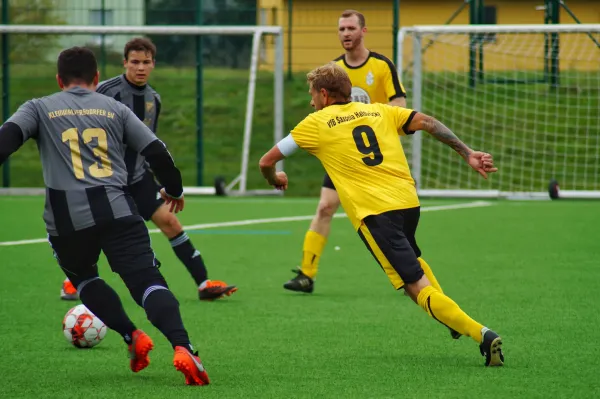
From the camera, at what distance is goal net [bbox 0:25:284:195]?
19438 mm

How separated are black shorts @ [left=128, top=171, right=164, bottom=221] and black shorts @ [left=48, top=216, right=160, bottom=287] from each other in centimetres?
282

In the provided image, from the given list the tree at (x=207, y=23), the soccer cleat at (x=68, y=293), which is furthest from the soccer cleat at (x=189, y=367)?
the tree at (x=207, y=23)

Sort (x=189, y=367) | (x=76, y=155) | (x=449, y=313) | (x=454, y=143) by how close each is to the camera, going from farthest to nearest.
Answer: (x=454, y=143)
(x=449, y=313)
(x=76, y=155)
(x=189, y=367)

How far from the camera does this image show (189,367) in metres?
5.49

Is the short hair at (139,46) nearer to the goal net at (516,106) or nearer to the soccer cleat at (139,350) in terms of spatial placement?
the soccer cleat at (139,350)

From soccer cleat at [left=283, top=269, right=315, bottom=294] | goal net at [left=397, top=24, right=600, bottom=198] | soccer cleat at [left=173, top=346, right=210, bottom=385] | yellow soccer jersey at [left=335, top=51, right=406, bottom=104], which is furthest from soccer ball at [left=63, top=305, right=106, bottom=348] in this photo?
goal net at [left=397, top=24, right=600, bottom=198]

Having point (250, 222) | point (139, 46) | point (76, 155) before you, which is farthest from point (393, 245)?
point (250, 222)

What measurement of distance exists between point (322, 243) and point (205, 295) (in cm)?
109

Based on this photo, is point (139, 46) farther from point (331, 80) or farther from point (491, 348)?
point (491, 348)

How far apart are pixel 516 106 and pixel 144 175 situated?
1174 cm

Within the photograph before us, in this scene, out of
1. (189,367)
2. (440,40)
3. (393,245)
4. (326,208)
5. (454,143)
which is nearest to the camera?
(189,367)

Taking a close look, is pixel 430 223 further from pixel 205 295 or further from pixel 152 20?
pixel 152 20

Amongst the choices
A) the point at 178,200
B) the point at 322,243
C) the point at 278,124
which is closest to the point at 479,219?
the point at 278,124

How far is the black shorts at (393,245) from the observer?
20.9 feet
